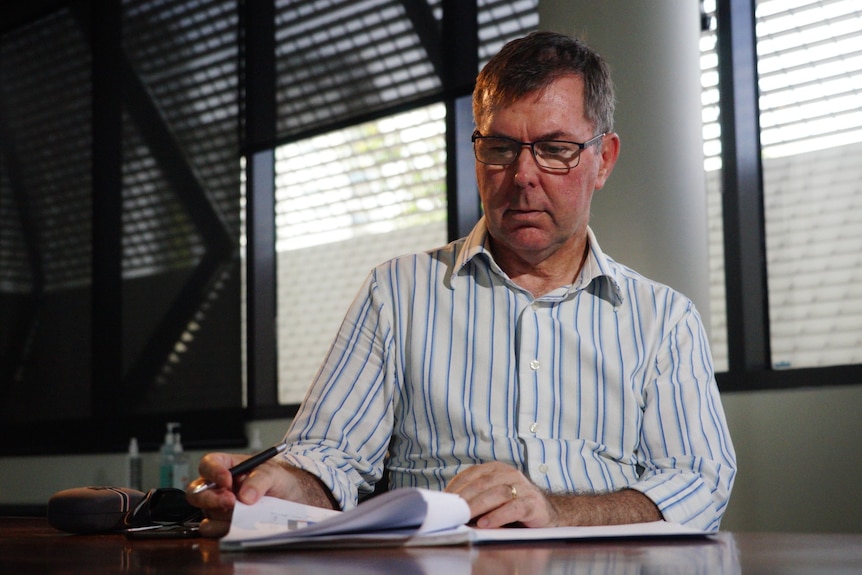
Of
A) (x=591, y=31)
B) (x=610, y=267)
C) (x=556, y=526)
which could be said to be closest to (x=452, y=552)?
(x=556, y=526)

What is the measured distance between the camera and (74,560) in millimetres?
896

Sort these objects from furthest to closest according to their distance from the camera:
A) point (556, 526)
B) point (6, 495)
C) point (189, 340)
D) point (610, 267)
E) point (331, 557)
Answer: point (6, 495), point (189, 340), point (610, 267), point (556, 526), point (331, 557)

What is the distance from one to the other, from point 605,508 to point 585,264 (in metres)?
0.52

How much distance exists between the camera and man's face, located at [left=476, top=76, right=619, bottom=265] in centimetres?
161

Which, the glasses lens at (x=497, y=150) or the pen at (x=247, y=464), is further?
the glasses lens at (x=497, y=150)

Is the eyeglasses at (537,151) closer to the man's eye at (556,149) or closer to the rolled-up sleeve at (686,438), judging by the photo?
the man's eye at (556,149)

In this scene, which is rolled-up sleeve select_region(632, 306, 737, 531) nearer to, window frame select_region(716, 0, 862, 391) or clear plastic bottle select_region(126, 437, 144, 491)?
window frame select_region(716, 0, 862, 391)

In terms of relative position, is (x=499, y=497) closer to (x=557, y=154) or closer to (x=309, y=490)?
(x=309, y=490)

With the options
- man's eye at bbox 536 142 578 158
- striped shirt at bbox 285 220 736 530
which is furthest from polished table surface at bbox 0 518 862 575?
man's eye at bbox 536 142 578 158

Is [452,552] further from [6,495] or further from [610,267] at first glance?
[6,495]

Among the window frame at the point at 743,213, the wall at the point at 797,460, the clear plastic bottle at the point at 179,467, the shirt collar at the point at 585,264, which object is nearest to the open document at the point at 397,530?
the shirt collar at the point at 585,264

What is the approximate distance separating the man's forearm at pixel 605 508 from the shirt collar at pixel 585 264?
0.42 m

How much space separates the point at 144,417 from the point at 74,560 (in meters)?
3.48

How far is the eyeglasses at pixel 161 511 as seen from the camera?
1.28 m
